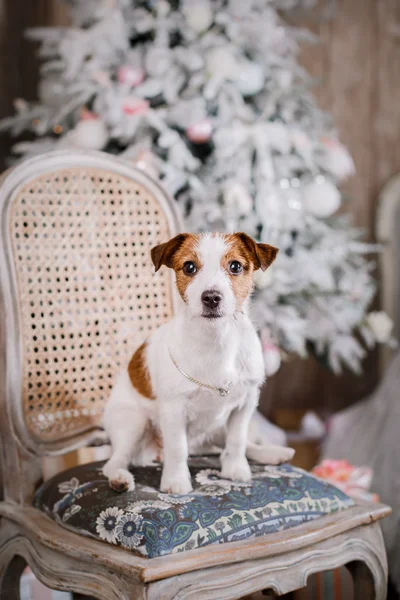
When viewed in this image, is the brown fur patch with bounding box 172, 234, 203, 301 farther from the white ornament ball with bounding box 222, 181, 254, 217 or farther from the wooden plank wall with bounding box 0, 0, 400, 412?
the wooden plank wall with bounding box 0, 0, 400, 412

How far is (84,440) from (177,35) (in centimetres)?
194

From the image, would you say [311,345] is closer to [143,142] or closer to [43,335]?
[143,142]

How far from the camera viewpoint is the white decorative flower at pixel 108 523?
3.60ft

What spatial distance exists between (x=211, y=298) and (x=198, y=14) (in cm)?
201

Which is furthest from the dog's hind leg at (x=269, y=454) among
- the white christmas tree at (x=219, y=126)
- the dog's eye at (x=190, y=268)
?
the white christmas tree at (x=219, y=126)

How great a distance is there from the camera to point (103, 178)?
156cm

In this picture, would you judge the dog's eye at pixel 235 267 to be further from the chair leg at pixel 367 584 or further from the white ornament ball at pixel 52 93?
the white ornament ball at pixel 52 93

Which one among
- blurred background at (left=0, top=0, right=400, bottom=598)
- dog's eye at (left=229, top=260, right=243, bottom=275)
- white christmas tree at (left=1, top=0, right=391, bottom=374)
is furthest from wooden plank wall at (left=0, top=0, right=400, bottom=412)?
dog's eye at (left=229, top=260, right=243, bottom=275)

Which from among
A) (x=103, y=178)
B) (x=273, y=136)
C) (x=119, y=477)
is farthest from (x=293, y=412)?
(x=119, y=477)

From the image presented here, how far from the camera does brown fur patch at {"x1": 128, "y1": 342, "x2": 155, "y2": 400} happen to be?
1.24 meters

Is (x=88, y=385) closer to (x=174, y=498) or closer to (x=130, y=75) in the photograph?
(x=174, y=498)

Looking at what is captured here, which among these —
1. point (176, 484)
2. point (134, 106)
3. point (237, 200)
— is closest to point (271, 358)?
point (237, 200)

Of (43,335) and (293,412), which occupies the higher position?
(43,335)

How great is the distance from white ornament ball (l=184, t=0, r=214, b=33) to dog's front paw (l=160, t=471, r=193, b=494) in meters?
2.07
